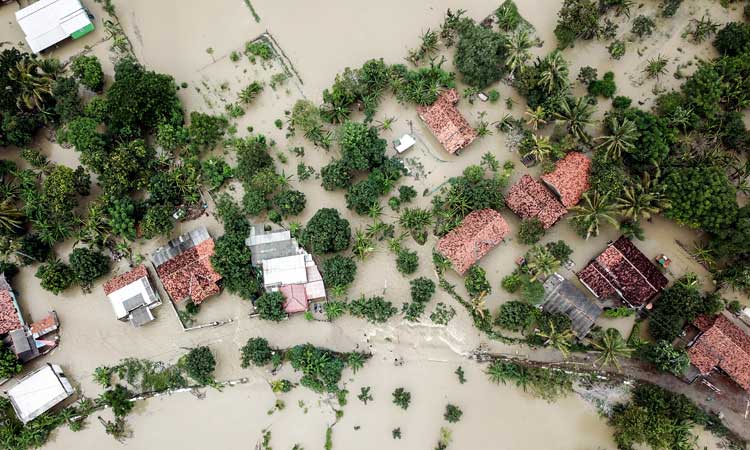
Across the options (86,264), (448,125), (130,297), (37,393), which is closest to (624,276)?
(448,125)

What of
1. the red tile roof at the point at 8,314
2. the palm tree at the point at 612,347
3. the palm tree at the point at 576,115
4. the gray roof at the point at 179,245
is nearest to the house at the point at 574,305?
the palm tree at the point at 612,347

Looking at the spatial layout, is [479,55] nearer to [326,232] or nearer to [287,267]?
[326,232]

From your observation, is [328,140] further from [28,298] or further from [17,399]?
[17,399]

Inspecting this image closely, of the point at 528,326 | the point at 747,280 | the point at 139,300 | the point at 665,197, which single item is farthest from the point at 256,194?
the point at 747,280

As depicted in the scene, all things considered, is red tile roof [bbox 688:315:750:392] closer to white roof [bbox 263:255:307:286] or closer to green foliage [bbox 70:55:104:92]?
white roof [bbox 263:255:307:286]

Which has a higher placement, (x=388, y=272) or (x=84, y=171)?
(x=84, y=171)

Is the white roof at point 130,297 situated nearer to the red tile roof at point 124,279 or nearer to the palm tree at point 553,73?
the red tile roof at point 124,279

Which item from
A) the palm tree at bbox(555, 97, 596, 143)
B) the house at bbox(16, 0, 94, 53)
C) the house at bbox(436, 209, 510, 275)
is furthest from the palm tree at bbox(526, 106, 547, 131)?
the house at bbox(16, 0, 94, 53)
